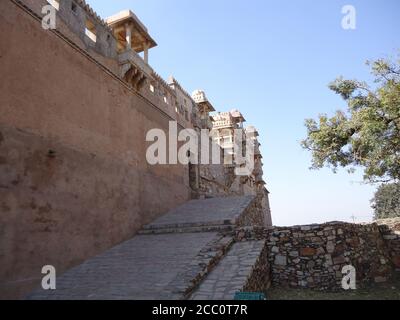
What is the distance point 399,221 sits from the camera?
8383 mm

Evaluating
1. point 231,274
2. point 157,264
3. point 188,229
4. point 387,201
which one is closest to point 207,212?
point 188,229

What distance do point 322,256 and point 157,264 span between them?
12.5ft

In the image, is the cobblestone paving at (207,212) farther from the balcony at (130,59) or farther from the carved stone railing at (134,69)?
the balcony at (130,59)


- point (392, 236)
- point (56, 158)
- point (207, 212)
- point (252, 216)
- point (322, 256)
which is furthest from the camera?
point (252, 216)

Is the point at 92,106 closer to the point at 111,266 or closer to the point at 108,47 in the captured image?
the point at 108,47

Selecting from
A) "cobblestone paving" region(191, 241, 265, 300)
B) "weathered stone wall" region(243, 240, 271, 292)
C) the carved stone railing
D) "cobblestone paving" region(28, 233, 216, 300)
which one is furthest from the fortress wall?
"weathered stone wall" region(243, 240, 271, 292)

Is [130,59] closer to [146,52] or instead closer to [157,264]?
[146,52]

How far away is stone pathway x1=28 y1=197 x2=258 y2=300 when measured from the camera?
521 cm

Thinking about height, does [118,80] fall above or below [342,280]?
above

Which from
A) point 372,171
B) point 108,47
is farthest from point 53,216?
point 372,171

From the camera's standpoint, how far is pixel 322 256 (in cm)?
699

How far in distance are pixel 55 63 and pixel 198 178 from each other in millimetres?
10120

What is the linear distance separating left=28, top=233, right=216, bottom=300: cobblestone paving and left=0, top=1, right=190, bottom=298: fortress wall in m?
0.46

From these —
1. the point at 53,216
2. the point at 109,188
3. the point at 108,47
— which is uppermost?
the point at 108,47
